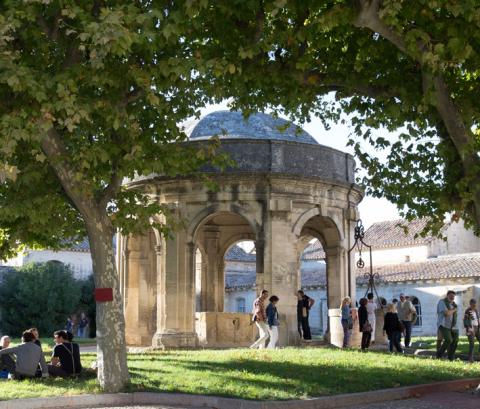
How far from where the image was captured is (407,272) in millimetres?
44406

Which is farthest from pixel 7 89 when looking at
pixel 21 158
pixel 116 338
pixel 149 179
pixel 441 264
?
pixel 441 264

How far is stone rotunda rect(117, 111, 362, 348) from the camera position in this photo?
791 inches

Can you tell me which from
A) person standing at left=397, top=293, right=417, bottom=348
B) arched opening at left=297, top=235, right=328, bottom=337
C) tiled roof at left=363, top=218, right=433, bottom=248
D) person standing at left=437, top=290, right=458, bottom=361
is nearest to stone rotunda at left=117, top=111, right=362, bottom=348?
person standing at left=397, top=293, right=417, bottom=348

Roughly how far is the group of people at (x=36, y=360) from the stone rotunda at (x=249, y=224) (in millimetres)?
6722

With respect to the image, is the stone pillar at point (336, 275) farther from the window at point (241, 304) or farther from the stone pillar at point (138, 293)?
the window at point (241, 304)

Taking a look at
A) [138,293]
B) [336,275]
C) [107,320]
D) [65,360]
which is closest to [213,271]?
[138,293]

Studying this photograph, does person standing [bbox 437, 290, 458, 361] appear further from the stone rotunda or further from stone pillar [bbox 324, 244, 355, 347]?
stone pillar [bbox 324, 244, 355, 347]

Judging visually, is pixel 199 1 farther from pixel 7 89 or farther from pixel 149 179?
pixel 149 179

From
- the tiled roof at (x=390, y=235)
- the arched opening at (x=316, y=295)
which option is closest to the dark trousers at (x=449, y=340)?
the arched opening at (x=316, y=295)

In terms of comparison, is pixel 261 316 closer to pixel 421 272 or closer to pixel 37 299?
pixel 421 272

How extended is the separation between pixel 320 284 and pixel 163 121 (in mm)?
34512

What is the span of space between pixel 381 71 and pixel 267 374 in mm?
5606

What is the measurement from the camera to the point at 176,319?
20.2 metres

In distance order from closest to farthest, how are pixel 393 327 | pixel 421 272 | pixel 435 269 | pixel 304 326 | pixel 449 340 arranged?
pixel 449 340 → pixel 393 327 → pixel 304 326 → pixel 435 269 → pixel 421 272
